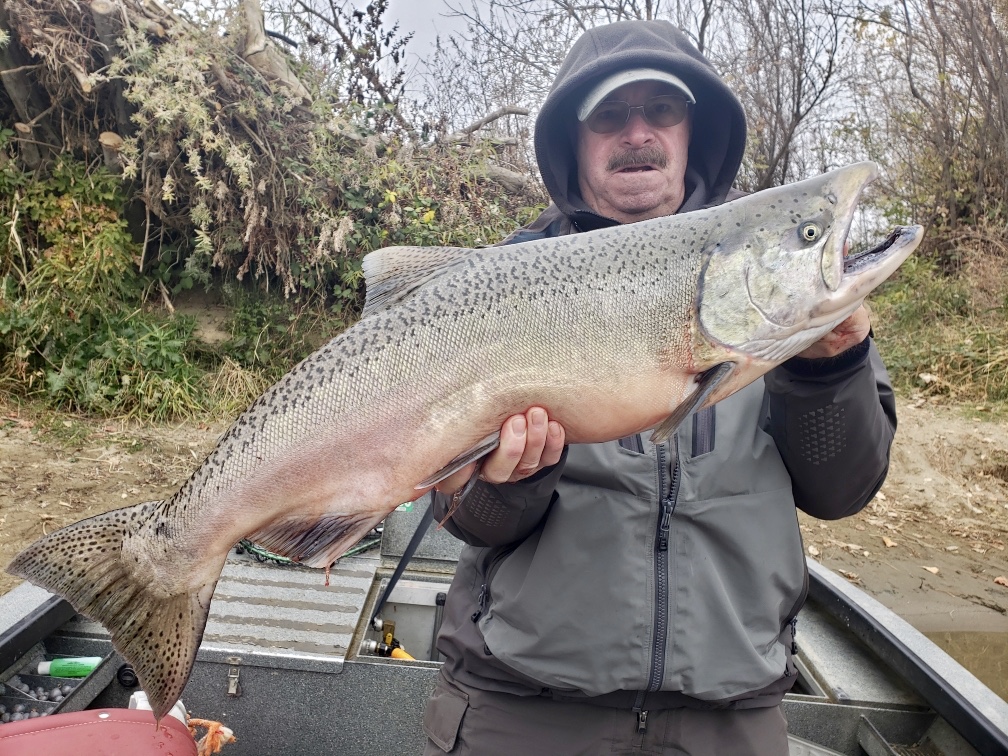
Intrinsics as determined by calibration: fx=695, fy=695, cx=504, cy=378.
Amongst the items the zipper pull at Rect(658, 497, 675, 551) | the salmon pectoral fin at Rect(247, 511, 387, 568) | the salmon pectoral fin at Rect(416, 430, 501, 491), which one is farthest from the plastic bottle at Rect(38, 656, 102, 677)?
the zipper pull at Rect(658, 497, 675, 551)

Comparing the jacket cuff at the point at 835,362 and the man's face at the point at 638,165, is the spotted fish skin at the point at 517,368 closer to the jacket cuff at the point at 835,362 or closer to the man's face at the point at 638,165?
the jacket cuff at the point at 835,362

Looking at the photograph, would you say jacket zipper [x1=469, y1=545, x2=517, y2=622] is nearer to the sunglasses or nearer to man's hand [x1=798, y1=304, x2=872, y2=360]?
man's hand [x1=798, y1=304, x2=872, y2=360]

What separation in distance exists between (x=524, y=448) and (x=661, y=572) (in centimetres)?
57

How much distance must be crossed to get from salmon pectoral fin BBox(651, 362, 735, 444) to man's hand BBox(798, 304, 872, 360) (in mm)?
257

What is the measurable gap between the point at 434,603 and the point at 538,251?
2.59m

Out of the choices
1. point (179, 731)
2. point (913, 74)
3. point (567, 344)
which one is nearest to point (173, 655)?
point (179, 731)

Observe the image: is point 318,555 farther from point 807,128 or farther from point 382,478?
point 807,128

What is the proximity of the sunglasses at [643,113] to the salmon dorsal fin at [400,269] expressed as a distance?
96cm

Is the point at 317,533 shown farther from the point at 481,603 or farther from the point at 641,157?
the point at 641,157

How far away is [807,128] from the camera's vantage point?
53.1ft

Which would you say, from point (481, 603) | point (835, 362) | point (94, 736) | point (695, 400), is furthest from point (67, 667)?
point (835, 362)

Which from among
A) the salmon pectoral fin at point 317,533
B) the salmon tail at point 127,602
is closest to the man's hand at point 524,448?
the salmon pectoral fin at point 317,533

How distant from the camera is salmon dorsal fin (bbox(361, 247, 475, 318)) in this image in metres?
2.00

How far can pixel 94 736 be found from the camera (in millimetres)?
2221
